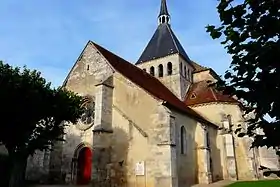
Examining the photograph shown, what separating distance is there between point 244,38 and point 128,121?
14.0 metres

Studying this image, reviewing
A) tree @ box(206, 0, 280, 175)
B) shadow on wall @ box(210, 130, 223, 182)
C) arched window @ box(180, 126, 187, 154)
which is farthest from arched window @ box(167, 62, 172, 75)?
tree @ box(206, 0, 280, 175)

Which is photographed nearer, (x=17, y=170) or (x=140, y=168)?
(x=17, y=170)

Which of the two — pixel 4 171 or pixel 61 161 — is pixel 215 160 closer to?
pixel 61 161

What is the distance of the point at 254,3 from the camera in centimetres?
442

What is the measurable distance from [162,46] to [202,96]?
7.42m

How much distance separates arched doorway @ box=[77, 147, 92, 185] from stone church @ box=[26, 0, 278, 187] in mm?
65

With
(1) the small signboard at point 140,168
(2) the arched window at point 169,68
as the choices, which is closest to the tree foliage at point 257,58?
(1) the small signboard at point 140,168

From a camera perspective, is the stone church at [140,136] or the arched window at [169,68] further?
the arched window at [169,68]

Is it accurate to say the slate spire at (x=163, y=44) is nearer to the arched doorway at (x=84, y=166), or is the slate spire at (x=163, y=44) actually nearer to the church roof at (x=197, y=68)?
the church roof at (x=197, y=68)

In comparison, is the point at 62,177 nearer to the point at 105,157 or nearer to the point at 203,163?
the point at 105,157

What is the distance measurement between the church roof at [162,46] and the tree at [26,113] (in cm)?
1554

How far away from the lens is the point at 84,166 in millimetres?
20203

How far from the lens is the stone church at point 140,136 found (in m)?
17.1

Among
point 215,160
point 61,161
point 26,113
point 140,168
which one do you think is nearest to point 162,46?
point 215,160
